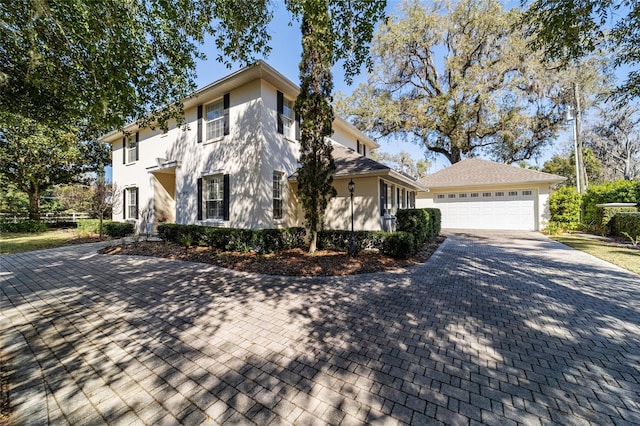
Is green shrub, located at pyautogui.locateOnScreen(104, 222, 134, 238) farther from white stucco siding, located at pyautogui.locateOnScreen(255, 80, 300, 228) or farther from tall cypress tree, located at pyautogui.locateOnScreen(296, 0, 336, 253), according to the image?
tall cypress tree, located at pyautogui.locateOnScreen(296, 0, 336, 253)

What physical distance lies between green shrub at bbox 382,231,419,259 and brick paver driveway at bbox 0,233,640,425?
1.94 metres

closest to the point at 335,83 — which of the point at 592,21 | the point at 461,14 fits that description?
the point at 592,21

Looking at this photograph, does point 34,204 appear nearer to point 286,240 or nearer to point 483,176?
point 286,240

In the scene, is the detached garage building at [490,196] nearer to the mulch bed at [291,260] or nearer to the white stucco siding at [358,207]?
the mulch bed at [291,260]

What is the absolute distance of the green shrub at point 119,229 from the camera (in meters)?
13.5

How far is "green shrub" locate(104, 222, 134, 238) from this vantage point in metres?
13.5

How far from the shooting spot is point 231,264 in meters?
7.31

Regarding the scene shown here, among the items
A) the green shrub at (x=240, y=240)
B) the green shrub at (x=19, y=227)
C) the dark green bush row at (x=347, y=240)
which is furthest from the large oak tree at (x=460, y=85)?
the green shrub at (x=19, y=227)

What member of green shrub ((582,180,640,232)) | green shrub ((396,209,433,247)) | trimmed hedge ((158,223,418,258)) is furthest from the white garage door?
trimmed hedge ((158,223,418,258))

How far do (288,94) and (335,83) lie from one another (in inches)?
106

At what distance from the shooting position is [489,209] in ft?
55.1

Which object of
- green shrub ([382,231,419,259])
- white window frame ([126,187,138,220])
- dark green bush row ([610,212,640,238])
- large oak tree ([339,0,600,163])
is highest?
large oak tree ([339,0,600,163])

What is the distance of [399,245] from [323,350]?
5396mm

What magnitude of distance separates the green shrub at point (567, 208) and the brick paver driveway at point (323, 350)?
12.0 metres
